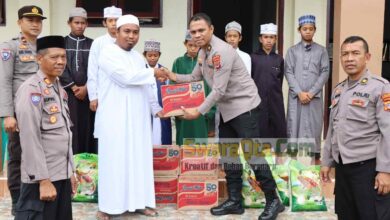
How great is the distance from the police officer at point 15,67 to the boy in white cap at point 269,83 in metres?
2.43

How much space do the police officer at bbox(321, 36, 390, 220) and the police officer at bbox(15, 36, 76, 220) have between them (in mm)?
1879

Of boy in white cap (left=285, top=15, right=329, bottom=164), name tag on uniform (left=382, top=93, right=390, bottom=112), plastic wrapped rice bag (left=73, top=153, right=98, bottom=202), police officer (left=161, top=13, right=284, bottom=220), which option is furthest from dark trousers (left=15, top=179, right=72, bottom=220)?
boy in white cap (left=285, top=15, right=329, bottom=164)

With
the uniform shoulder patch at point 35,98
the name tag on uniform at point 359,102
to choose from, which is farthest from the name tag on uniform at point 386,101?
the uniform shoulder patch at point 35,98

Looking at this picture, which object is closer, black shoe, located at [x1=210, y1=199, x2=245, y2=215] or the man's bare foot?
the man's bare foot

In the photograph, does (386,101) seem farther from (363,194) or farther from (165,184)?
(165,184)

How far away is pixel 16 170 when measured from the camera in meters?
4.04

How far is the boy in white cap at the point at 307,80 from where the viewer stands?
5113mm

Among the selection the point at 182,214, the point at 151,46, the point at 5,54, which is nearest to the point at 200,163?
the point at 182,214

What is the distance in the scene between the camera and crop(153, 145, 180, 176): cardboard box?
4867 millimetres

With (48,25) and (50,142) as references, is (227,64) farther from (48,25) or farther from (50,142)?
(48,25)

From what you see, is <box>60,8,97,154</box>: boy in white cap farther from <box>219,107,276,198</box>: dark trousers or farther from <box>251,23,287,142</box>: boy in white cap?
A: <box>251,23,287,142</box>: boy in white cap

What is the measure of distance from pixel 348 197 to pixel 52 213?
201 cm

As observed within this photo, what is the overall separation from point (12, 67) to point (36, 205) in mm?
1592

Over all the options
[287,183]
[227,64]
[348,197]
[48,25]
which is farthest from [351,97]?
[48,25]
